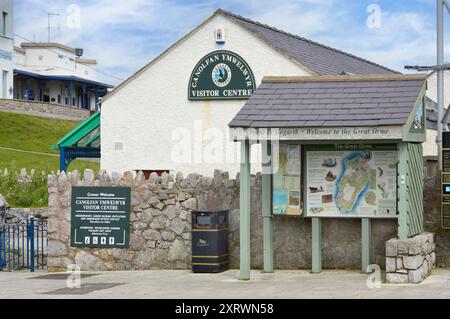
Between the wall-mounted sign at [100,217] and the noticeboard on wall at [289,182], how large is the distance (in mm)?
3584

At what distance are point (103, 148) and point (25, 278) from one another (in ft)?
32.8

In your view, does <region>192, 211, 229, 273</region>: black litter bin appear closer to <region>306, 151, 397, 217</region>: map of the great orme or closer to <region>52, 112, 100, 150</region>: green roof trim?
<region>306, 151, 397, 217</region>: map of the great orme

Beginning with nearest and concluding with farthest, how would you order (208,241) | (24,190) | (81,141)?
(208,241)
(81,141)
(24,190)

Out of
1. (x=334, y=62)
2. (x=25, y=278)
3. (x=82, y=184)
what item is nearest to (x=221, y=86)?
(x=334, y=62)

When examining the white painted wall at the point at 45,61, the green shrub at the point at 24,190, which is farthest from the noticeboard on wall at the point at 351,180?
the white painted wall at the point at 45,61

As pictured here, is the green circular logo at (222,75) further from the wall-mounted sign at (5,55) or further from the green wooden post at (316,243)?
the wall-mounted sign at (5,55)

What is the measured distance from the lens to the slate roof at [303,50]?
25.9 meters

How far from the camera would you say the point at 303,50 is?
1142 inches

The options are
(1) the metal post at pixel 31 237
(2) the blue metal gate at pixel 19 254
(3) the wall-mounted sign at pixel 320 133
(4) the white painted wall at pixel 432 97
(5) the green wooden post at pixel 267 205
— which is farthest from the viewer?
(4) the white painted wall at pixel 432 97

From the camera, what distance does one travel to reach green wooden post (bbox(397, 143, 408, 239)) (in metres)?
14.8

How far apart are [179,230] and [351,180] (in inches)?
155

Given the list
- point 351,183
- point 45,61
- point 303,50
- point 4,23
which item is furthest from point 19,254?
point 45,61

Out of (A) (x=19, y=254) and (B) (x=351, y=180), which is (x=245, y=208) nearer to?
(B) (x=351, y=180)

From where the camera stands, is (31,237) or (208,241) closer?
(208,241)
